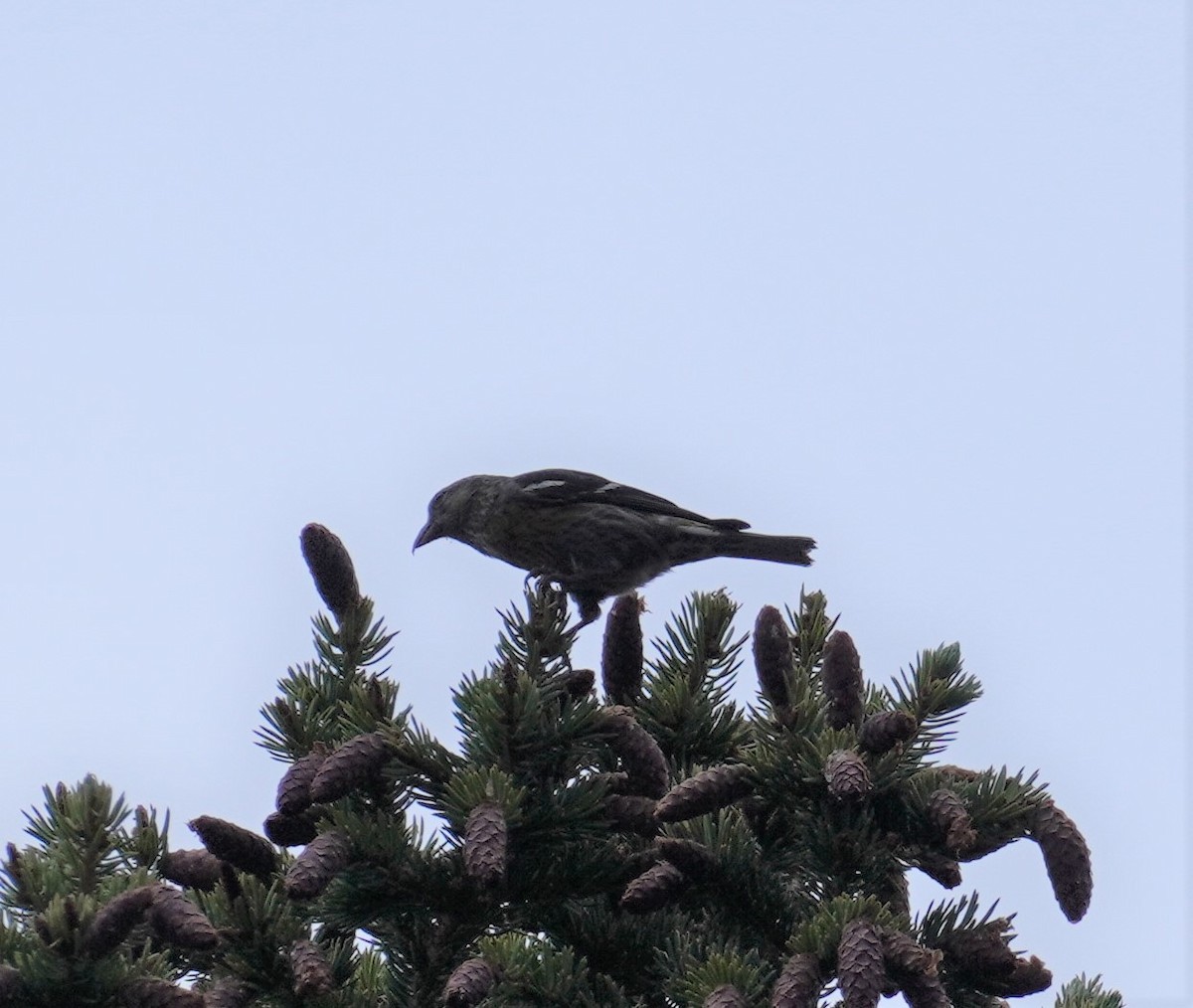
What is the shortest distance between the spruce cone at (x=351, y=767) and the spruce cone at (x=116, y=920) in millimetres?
481

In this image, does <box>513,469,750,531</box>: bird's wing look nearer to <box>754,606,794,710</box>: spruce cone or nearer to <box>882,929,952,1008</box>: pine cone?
<box>754,606,794,710</box>: spruce cone

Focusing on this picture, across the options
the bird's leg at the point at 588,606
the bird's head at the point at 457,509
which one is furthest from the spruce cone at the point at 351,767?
the bird's head at the point at 457,509

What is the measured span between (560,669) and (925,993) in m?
1.14

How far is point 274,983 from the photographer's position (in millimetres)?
2908

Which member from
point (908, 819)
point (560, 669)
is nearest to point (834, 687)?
point (908, 819)

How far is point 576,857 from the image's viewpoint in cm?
307

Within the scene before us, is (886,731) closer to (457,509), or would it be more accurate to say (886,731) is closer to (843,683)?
(843,683)

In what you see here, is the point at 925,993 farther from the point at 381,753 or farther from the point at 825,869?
the point at 381,753

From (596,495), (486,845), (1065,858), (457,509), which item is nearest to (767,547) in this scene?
(596,495)

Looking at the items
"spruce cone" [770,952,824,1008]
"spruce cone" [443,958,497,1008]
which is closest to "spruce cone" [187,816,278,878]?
"spruce cone" [443,958,497,1008]

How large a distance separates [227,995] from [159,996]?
28 cm

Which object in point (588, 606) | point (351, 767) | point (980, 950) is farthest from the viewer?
point (588, 606)

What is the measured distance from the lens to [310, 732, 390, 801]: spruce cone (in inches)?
113

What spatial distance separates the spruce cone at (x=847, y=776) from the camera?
2807 millimetres
